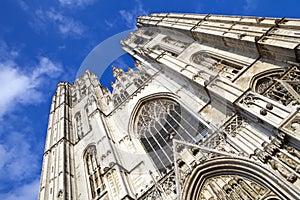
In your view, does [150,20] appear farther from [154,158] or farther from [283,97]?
[283,97]

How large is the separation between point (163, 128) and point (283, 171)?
25.1 feet

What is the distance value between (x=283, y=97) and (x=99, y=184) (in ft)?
30.5

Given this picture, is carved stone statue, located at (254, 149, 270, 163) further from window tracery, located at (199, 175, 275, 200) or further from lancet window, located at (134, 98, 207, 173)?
lancet window, located at (134, 98, 207, 173)

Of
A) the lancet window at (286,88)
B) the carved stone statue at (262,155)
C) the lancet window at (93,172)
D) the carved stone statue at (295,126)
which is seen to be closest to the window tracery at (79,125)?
the lancet window at (93,172)

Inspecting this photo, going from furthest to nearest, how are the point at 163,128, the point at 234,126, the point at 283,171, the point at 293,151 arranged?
1. the point at 163,128
2. the point at 234,126
3. the point at 293,151
4. the point at 283,171

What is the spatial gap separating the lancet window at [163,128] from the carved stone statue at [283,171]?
13.8 feet

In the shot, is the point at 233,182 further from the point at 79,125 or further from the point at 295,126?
the point at 79,125

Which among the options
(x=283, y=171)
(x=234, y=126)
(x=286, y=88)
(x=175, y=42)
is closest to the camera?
(x=283, y=171)

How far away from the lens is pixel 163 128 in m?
14.3

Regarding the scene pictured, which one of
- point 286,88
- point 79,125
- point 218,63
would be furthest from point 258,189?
point 79,125

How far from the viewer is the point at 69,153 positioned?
17875 mm

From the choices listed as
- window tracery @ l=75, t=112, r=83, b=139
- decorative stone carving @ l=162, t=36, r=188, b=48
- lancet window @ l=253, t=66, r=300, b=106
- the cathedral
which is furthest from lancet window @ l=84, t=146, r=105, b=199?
decorative stone carving @ l=162, t=36, r=188, b=48

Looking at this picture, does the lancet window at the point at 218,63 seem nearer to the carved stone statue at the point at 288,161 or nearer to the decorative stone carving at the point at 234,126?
the decorative stone carving at the point at 234,126

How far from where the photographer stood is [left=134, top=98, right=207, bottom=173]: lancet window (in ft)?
41.2
